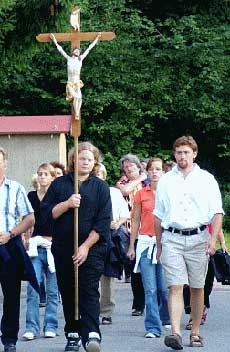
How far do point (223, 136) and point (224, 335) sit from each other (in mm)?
21442

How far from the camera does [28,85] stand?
3134 cm

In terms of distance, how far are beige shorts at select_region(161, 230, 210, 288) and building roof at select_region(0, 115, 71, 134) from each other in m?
10.2

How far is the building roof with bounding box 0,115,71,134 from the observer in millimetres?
20562

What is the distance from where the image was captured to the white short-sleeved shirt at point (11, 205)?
10.1 m

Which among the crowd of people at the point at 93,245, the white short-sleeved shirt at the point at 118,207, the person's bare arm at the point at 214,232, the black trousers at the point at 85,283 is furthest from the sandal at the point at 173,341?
the white short-sleeved shirt at the point at 118,207

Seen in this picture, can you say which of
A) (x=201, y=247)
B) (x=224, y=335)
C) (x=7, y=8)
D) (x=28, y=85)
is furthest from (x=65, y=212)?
(x=28, y=85)

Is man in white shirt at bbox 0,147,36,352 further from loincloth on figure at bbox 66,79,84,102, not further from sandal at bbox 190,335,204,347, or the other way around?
sandal at bbox 190,335,204,347

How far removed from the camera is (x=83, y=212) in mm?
9789

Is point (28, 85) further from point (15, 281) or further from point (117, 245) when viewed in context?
point (15, 281)

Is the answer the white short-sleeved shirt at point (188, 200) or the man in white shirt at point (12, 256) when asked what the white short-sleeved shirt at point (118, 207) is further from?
the man in white shirt at point (12, 256)

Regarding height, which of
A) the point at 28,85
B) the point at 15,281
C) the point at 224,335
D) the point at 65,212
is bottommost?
the point at 224,335

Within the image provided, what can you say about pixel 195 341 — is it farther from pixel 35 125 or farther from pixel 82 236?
pixel 35 125

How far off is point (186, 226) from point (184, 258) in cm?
32

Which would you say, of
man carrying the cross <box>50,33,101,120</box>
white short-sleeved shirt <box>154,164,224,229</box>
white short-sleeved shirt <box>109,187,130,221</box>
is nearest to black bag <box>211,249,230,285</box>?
white short-sleeved shirt <box>154,164,224,229</box>
